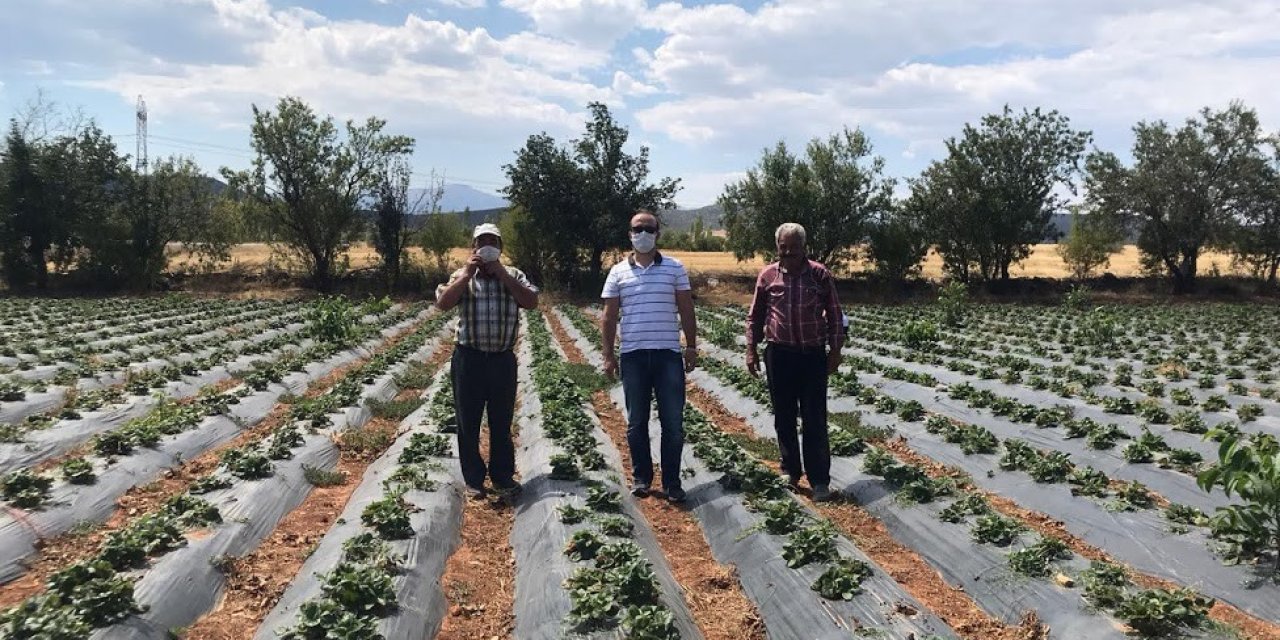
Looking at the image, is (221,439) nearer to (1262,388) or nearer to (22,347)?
(22,347)

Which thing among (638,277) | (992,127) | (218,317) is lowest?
(218,317)

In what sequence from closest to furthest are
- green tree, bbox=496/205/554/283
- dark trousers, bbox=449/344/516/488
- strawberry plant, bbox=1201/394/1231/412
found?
dark trousers, bbox=449/344/516/488 → strawberry plant, bbox=1201/394/1231/412 → green tree, bbox=496/205/554/283

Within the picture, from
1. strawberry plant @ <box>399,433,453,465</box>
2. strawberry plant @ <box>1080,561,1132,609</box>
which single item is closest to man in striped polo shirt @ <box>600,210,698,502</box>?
strawberry plant @ <box>399,433,453,465</box>

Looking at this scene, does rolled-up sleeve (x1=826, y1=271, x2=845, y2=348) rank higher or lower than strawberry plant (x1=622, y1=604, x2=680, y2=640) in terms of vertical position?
higher

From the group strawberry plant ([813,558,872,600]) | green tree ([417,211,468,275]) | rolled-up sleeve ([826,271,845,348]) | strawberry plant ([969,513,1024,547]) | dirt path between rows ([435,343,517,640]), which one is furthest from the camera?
green tree ([417,211,468,275])

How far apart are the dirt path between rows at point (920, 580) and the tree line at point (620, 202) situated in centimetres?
3574

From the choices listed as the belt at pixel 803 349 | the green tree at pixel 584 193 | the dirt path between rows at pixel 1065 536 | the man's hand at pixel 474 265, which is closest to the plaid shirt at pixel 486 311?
the man's hand at pixel 474 265

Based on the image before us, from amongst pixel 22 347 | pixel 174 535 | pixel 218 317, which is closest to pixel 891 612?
pixel 174 535

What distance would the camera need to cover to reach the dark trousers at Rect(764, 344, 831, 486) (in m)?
6.92

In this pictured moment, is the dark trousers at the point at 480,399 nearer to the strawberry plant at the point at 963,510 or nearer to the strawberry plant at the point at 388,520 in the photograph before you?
the strawberry plant at the point at 388,520

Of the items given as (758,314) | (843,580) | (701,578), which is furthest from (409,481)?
(843,580)

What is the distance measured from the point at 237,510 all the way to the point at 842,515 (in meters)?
5.14

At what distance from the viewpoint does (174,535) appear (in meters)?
5.36

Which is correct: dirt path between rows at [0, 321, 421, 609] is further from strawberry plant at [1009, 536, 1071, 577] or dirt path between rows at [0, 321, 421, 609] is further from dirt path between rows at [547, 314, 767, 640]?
strawberry plant at [1009, 536, 1071, 577]
